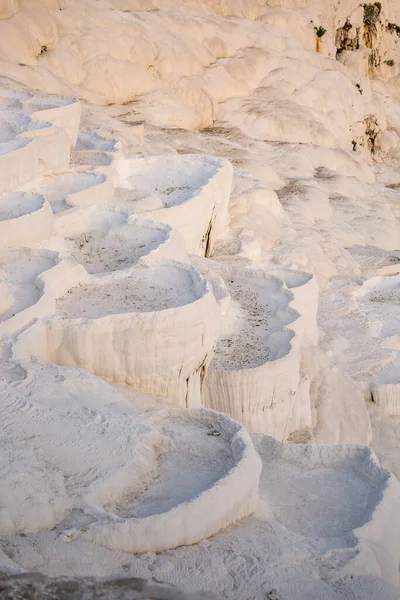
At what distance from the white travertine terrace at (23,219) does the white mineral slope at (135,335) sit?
4.09 feet

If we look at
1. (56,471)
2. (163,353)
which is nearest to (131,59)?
(163,353)

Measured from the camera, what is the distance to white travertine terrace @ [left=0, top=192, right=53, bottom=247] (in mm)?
11594

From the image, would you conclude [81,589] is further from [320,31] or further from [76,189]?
[320,31]

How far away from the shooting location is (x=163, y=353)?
976 centimetres

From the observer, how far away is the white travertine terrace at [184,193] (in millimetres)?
14930

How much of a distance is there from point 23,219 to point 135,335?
305 centimetres

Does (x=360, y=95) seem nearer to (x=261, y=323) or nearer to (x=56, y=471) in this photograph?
(x=261, y=323)

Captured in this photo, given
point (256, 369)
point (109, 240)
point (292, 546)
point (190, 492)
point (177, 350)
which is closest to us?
point (292, 546)

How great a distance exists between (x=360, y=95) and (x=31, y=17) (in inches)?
580

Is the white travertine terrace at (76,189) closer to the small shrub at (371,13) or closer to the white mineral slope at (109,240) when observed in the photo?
the white mineral slope at (109,240)

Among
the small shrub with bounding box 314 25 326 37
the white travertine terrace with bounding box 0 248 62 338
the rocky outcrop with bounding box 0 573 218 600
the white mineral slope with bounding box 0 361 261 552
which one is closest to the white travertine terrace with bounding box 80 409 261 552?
the white mineral slope with bounding box 0 361 261 552

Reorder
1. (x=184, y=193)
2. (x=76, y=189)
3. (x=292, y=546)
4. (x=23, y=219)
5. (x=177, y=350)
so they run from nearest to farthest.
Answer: (x=292, y=546)
(x=177, y=350)
(x=23, y=219)
(x=76, y=189)
(x=184, y=193)

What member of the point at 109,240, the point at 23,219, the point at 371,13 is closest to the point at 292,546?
the point at 23,219

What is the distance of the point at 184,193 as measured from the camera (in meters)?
16.2
